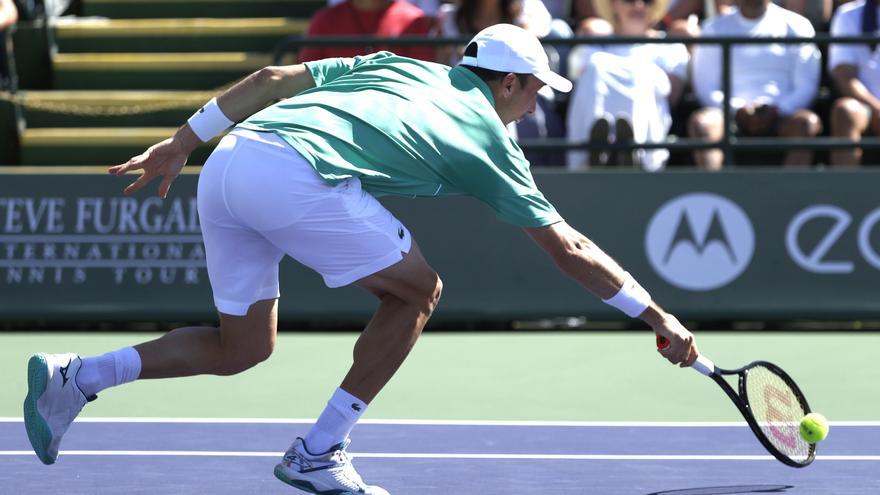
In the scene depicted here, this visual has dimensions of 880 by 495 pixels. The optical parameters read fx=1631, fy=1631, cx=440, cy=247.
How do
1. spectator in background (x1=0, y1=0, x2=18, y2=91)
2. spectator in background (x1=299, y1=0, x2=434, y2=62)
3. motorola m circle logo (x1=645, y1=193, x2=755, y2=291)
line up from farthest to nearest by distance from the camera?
spectator in background (x1=0, y1=0, x2=18, y2=91) → spectator in background (x1=299, y1=0, x2=434, y2=62) → motorola m circle logo (x1=645, y1=193, x2=755, y2=291)

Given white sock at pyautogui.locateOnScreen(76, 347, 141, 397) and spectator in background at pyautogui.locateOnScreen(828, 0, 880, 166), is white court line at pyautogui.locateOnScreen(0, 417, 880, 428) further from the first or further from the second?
spectator in background at pyautogui.locateOnScreen(828, 0, 880, 166)

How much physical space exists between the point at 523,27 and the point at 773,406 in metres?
5.06

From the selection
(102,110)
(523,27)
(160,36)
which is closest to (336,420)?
(523,27)

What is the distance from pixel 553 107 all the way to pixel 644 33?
813mm

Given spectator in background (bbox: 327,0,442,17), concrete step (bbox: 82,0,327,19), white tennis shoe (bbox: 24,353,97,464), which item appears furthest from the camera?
concrete step (bbox: 82,0,327,19)

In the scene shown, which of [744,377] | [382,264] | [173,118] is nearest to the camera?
[382,264]

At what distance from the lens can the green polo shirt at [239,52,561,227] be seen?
4898mm

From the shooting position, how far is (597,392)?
25.1ft

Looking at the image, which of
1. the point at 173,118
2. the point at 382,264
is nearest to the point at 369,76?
the point at 382,264

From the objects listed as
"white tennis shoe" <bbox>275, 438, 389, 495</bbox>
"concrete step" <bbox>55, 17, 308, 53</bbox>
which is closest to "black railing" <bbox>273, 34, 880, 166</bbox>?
"concrete step" <bbox>55, 17, 308, 53</bbox>

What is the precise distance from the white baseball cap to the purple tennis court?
54.5 inches

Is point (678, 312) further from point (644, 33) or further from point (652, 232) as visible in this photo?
point (644, 33)

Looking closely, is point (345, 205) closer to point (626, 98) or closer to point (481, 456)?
point (481, 456)

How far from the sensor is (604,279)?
500 centimetres
